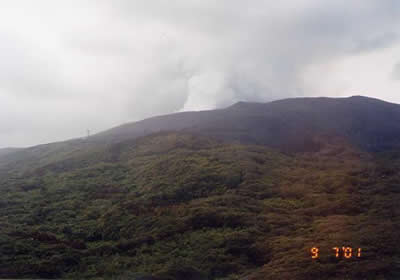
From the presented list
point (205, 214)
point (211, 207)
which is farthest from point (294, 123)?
point (205, 214)

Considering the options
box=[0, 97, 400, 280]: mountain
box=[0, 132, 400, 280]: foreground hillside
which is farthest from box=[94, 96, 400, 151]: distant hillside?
box=[0, 132, 400, 280]: foreground hillside

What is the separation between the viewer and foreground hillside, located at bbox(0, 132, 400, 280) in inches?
625

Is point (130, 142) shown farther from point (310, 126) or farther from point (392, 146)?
point (392, 146)

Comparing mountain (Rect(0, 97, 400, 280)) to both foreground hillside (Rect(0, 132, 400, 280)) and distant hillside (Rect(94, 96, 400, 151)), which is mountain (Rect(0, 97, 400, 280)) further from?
distant hillside (Rect(94, 96, 400, 151))

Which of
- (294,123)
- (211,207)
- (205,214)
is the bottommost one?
(205,214)

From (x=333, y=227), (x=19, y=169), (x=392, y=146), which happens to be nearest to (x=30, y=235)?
(x=333, y=227)

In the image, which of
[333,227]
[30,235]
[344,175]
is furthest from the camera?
[344,175]

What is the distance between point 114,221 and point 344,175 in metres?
14.9

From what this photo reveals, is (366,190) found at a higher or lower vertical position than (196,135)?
lower

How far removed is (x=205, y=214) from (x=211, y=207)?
1.17 m

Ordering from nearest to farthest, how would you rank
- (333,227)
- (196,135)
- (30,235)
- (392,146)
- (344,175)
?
(333,227) → (30,235) → (344,175) → (392,146) → (196,135)

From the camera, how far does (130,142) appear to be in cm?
4541

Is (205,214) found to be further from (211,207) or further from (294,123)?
(294,123)

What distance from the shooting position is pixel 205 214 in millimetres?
22641
